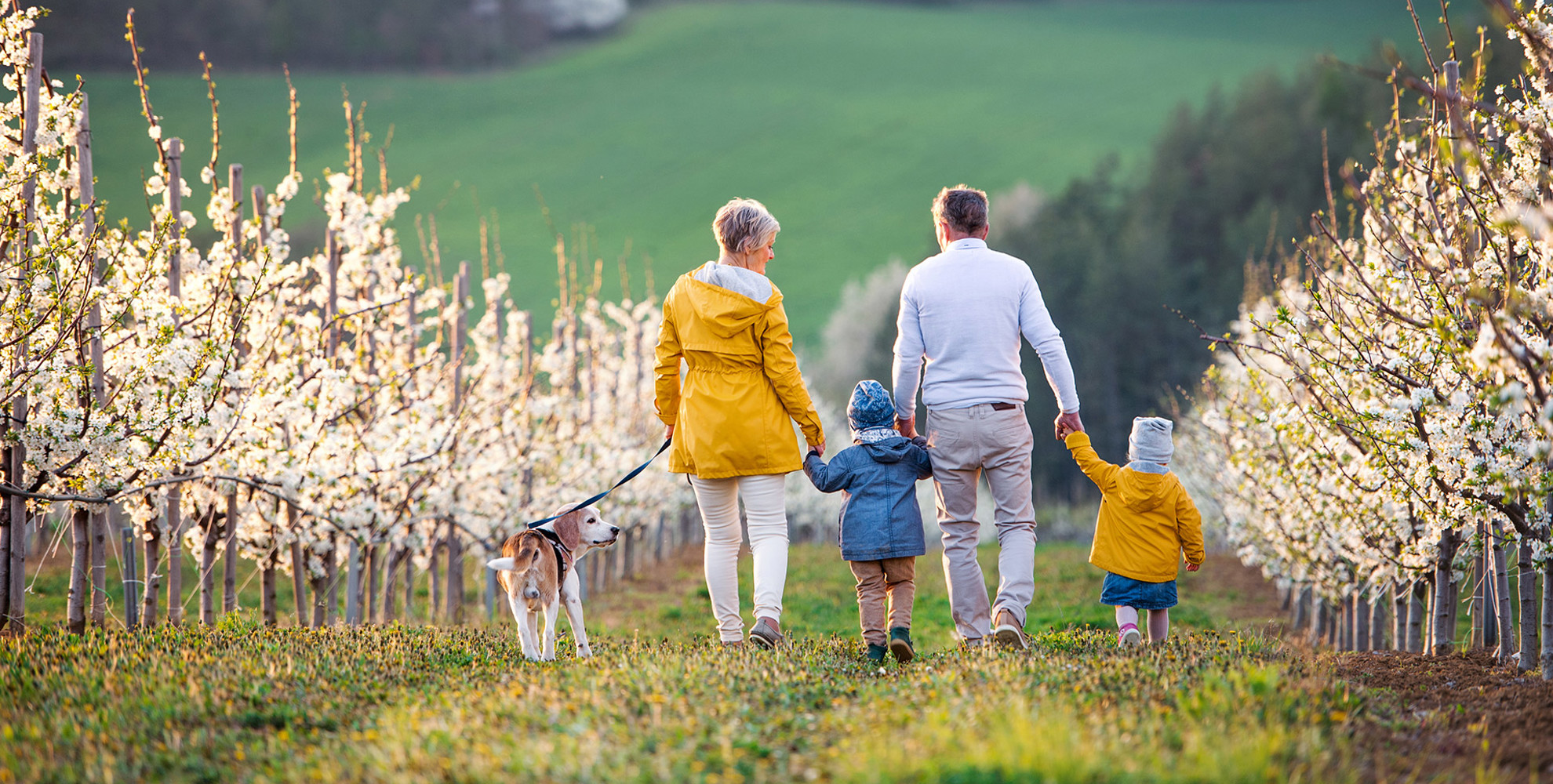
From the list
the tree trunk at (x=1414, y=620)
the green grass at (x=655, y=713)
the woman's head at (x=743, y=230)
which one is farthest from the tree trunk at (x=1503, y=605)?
the woman's head at (x=743, y=230)

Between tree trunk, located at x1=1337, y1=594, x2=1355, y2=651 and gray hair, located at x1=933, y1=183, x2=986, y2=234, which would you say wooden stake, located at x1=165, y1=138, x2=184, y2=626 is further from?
tree trunk, located at x1=1337, y1=594, x2=1355, y2=651

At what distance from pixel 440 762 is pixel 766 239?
3.61m

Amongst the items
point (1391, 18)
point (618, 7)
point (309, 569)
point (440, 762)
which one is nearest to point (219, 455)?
point (309, 569)

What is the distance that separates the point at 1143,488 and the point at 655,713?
3653 mm

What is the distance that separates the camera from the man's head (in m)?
6.29

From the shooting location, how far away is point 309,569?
10812mm

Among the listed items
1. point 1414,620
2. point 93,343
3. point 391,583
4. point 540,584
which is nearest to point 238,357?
point 93,343

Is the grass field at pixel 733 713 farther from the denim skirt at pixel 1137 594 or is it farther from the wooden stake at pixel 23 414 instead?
the wooden stake at pixel 23 414

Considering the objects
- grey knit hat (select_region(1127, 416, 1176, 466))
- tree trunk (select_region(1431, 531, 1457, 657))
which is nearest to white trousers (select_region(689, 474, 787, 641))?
grey knit hat (select_region(1127, 416, 1176, 466))

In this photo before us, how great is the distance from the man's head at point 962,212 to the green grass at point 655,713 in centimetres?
245

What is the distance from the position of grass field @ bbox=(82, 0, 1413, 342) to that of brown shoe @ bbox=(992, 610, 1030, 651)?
2302 inches

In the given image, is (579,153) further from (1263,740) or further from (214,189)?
(1263,740)

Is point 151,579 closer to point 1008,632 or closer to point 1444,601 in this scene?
point 1008,632

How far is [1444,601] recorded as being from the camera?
25.9 ft
